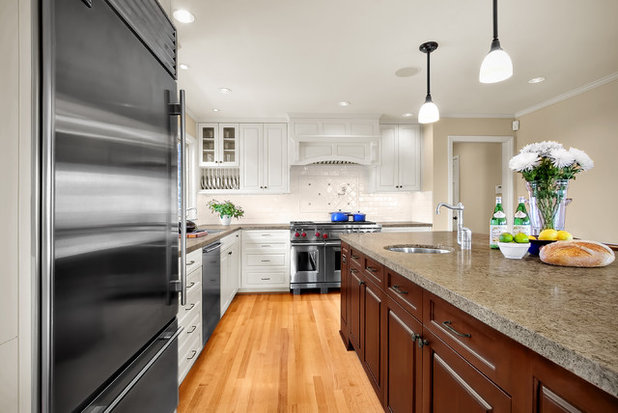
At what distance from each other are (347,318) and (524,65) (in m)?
2.83

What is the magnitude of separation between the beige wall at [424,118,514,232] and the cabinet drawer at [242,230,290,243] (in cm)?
220

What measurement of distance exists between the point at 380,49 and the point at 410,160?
2.41 metres

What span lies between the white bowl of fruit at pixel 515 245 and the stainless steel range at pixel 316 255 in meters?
2.69

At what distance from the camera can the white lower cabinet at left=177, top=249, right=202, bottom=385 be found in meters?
1.83

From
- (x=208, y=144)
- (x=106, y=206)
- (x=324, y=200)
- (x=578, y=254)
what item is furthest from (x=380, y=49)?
(x=208, y=144)

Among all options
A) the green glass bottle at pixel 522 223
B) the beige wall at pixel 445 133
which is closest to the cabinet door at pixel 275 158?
the beige wall at pixel 445 133

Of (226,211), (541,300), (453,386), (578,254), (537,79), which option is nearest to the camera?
(541,300)

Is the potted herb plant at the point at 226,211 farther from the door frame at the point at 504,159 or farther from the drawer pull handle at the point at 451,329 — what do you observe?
the drawer pull handle at the point at 451,329

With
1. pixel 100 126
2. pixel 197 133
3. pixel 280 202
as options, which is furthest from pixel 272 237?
pixel 100 126

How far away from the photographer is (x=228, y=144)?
14.7 ft

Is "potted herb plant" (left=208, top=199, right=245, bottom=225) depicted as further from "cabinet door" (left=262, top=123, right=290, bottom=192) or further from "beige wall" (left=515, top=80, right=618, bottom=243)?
"beige wall" (left=515, top=80, right=618, bottom=243)

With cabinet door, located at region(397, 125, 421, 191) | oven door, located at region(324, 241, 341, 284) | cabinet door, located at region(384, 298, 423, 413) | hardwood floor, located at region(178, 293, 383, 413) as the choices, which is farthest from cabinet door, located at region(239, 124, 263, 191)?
cabinet door, located at region(384, 298, 423, 413)

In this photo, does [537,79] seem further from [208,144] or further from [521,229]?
[208,144]

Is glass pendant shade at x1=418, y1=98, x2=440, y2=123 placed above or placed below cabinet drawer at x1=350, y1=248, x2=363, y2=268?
above
